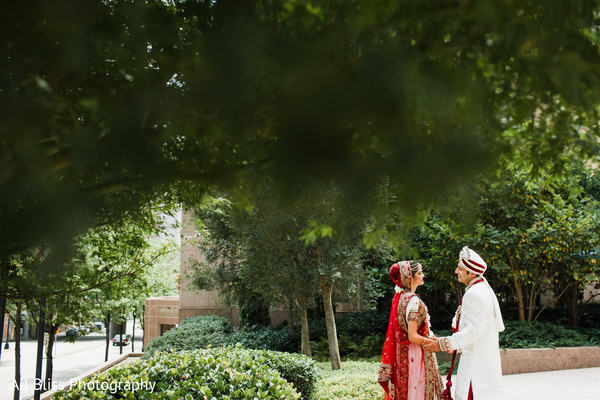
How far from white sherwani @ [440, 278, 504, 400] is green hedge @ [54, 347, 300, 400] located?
5.75ft

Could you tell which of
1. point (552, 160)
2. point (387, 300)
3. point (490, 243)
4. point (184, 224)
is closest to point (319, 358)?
point (387, 300)

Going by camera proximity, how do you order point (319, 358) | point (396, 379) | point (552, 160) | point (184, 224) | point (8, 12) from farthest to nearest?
point (319, 358) → point (184, 224) → point (396, 379) → point (552, 160) → point (8, 12)

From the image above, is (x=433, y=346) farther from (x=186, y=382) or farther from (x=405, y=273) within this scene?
(x=186, y=382)

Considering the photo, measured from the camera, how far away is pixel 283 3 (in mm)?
1567

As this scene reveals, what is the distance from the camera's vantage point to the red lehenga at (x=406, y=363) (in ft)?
17.3

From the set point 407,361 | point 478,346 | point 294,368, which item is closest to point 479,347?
point 478,346

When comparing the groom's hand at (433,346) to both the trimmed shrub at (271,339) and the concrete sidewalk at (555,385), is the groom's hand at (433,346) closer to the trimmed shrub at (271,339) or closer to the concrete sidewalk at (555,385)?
the concrete sidewalk at (555,385)

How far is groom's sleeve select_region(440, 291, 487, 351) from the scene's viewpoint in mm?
4938

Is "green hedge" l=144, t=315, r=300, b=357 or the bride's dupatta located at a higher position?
the bride's dupatta

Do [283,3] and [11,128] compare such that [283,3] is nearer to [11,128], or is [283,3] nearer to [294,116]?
[294,116]

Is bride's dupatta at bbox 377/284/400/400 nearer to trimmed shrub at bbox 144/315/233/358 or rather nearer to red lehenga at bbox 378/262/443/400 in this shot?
red lehenga at bbox 378/262/443/400

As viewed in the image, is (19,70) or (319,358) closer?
(19,70)

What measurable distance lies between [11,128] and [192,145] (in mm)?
745

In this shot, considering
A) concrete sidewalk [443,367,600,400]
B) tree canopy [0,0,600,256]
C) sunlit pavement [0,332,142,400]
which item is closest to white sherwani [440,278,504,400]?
tree canopy [0,0,600,256]
